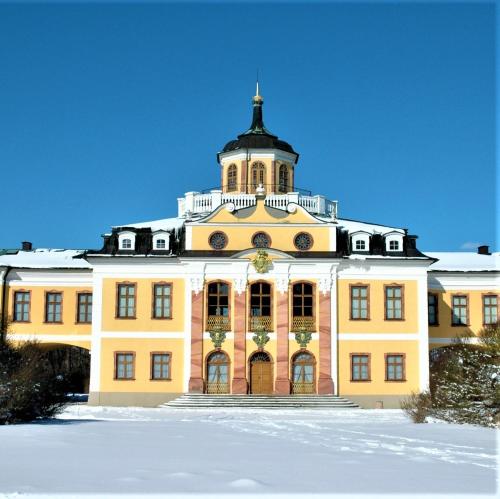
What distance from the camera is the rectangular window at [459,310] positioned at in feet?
132

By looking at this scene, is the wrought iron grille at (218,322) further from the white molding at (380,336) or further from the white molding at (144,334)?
the white molding at (380,336)

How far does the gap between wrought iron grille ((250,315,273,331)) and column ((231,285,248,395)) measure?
373 millimetres

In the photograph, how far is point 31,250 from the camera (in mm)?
43250

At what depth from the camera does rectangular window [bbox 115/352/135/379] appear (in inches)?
1474

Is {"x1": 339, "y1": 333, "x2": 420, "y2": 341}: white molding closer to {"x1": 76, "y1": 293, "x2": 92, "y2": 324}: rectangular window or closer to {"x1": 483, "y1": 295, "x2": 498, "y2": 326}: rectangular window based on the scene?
{"x1": 483, "y1": 295, "x2": 498, "y2": 326}: rectangular window

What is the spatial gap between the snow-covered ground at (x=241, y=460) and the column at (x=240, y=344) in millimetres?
14363

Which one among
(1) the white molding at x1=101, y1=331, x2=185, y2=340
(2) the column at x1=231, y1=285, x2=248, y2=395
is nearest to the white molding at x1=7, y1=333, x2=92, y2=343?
(1) the white molding at x1=101, y1=331, x2=185, y2=340

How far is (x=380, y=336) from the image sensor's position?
37.8 metres

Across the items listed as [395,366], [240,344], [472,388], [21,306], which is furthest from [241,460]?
[21,306]

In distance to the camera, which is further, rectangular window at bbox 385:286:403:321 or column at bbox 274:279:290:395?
rectangular window at bbox 385:286:403:321

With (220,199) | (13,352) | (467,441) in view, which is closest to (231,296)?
(220,199)

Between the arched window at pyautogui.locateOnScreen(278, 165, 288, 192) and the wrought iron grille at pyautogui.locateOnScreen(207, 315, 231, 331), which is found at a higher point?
the arched window at pyautogui.locateOnScreen(278, 165, 288, 192)

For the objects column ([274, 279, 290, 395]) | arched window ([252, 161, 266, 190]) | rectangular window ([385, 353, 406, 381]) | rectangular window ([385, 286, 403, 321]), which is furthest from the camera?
arched window ([252, 161, 266, 190])

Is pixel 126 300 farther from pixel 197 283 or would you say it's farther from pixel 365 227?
pixel 365 227
